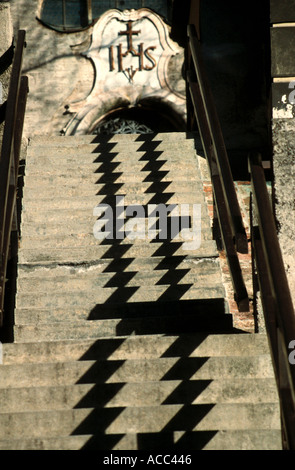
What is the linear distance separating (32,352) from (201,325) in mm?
1134

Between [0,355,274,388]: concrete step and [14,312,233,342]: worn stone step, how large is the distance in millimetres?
601

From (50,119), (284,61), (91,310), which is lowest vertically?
(91,310)

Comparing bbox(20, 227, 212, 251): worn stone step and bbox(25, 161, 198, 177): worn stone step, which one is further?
bbox(25, 161, 198, 177): worn stone step

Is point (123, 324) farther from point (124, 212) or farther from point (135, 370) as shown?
point (124, 212)

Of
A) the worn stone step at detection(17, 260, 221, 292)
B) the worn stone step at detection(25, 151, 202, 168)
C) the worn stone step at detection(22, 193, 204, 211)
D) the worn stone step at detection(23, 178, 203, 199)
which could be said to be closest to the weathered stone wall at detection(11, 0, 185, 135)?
the worn stone step at detection(25, 151, 202, 168)

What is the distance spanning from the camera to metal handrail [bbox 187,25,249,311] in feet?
15.3

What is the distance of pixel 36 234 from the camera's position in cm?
618

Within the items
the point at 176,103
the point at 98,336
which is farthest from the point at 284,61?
the point at 176,103

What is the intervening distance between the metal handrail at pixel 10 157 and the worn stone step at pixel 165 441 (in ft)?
3.38

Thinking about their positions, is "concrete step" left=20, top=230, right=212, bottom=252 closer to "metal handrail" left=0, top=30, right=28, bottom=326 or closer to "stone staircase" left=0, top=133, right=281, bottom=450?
"stone staircase" left=0, top=133, right=281, bottom=450

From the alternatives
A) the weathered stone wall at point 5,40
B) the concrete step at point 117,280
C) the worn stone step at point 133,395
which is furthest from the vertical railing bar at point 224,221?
the weathered stone wall at point 5,40

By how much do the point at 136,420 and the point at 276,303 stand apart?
1043 millimetres

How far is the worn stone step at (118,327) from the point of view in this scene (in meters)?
5.11
